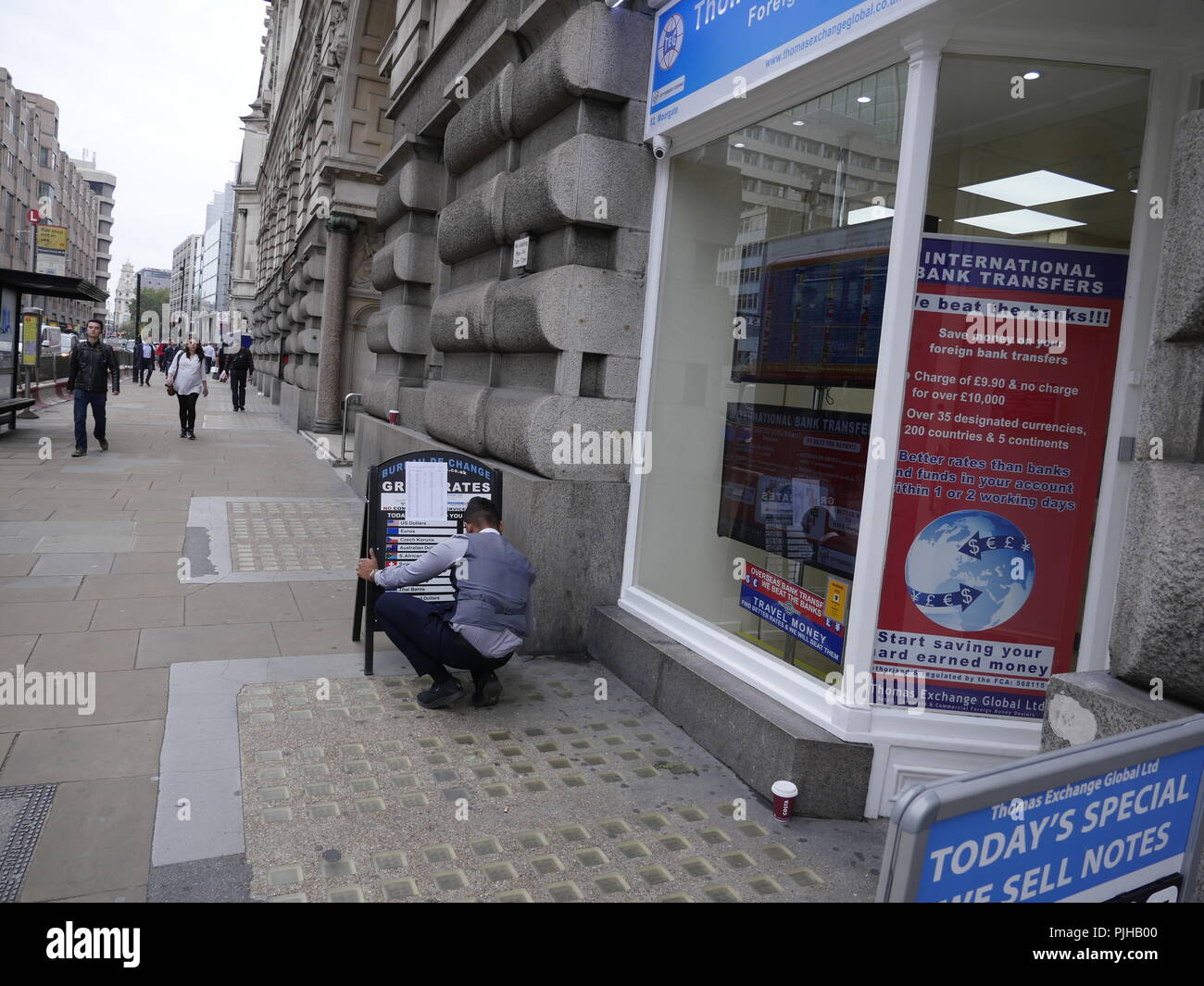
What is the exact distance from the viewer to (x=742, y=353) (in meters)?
5.80

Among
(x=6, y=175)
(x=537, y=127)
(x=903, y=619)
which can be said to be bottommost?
(x=903, y=619)

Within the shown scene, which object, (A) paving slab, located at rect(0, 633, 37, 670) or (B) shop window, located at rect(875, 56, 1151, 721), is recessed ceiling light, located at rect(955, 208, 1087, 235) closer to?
(B) shop window, located at rect(875, 56, 1151, 721)

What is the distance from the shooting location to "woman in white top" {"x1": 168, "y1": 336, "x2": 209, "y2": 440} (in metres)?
15.9

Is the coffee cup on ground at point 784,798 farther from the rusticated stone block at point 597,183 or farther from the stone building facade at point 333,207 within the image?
the stone building facade at point 333,207

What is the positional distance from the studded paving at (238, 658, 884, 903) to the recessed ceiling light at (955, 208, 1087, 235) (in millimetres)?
2732

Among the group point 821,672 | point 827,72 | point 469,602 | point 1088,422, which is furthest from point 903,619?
point 827,72

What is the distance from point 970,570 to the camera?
435cm

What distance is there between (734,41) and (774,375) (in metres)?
1.83

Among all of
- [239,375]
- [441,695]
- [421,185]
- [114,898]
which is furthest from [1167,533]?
[239,375]

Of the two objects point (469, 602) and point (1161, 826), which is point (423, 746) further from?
point (1161, 826)

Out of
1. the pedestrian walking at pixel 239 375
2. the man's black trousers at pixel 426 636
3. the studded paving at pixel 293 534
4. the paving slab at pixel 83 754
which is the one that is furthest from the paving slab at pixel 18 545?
the pedestrian walking at pixel 239 375

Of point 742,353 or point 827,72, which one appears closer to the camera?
point 827,72

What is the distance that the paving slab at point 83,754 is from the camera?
4.02m

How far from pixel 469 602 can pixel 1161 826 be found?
3483 mm
